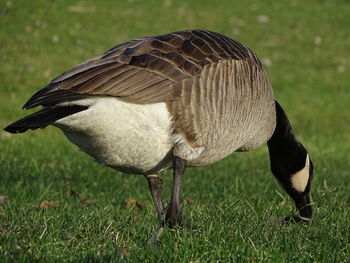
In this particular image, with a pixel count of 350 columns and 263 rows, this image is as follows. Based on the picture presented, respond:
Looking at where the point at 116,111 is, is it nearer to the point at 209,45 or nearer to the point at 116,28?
the point at 209,45

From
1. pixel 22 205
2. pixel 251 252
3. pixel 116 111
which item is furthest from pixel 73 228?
pixel 22 205

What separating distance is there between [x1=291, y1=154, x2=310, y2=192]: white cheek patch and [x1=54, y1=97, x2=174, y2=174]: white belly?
1615 mm

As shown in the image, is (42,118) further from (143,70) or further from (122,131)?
(143,70)

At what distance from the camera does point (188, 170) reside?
9242mm

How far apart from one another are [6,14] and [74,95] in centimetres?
1548

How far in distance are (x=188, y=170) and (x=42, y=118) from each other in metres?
5.06

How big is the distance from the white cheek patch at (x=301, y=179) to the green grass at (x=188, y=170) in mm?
202

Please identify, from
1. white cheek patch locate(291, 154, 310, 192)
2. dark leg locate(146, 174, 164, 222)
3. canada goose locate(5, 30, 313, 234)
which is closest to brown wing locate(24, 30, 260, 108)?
canada goose locate(5, 30, 313, 234)

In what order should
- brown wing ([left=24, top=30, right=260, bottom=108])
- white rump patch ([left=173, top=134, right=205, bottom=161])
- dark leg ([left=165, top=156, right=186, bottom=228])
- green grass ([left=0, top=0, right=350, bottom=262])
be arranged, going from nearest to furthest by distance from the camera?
1. green grass ([left=0, top=0, right=350, bottom=262])
2. brown wing ([left=24, top=30, right=260, bottom=108])
3. dark leg ([left=165, top=156, right=186, bottom=228])
4. white rump patch ([left=173, top=134, right=205, bottom=161])

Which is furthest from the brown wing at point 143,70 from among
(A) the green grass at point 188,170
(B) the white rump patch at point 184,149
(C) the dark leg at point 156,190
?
(C) the dark leg at point 156,190

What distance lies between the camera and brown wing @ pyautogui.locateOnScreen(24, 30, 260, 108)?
4.59 metres

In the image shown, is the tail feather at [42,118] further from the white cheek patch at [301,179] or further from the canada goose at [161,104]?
the white cheek patch at [301,179]

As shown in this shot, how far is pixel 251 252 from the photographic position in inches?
161

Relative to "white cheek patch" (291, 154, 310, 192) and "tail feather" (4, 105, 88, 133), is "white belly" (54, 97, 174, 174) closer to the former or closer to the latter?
"tail feather" (4, 105, 88, 133)
